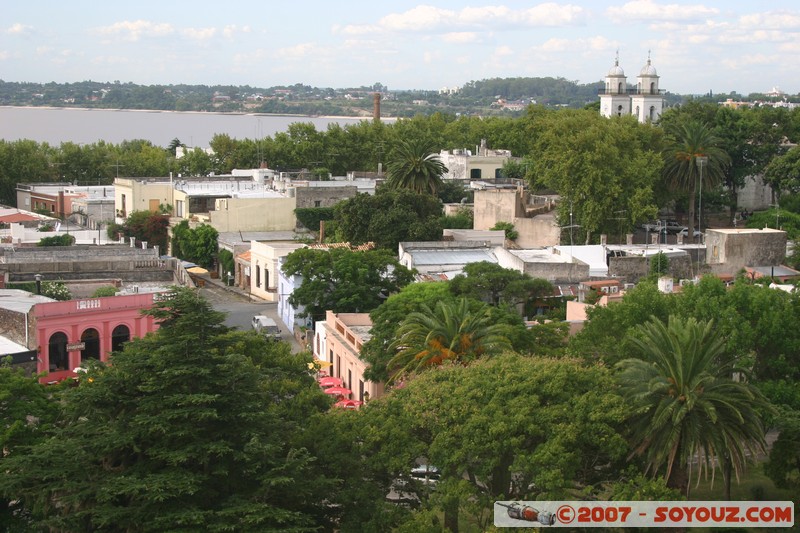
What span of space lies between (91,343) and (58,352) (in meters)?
1.13

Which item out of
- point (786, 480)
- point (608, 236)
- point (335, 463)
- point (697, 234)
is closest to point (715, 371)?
point (786, 480)

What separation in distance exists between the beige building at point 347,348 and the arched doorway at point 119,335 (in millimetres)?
6295

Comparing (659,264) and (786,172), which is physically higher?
(786,172)

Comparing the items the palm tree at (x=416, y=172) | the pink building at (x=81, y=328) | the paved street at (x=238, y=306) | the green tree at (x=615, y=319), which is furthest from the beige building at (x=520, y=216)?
the green tree at (x=615, y=319)

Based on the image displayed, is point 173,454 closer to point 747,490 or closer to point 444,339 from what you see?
point 444,339

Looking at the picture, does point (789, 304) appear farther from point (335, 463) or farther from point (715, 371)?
point (335, 463)

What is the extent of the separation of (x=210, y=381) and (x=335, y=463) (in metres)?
2.89

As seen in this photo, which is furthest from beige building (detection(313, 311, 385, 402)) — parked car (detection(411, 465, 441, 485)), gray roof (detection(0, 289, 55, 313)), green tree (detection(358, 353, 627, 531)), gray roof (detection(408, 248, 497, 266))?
green tree (detection(358, 353, 627, 531))

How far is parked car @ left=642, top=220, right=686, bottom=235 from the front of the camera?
63969mm

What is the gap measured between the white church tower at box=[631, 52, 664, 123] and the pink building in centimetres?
6500

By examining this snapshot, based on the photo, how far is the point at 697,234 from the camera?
64.4m

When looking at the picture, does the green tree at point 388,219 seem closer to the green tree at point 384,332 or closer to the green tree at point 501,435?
the green tree at point 384,332

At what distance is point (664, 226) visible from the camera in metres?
64.5

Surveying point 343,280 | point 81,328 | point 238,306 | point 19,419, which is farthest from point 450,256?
point 19,419
